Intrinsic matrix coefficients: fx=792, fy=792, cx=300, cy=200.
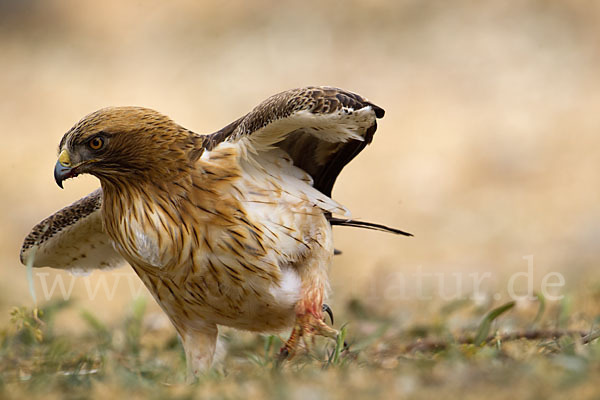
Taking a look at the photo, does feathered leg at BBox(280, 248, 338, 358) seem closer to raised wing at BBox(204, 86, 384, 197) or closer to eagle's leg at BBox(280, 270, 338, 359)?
eagle's leg at BBox(280, 270, 338, 359)

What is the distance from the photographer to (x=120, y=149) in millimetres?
4336

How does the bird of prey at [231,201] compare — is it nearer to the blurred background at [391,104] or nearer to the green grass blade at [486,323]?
the green grass blade at [486,323]

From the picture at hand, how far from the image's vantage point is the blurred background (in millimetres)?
10781

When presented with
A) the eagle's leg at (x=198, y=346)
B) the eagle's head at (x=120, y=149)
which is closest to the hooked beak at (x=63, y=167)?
the eagle's head at (x=120, y=149)

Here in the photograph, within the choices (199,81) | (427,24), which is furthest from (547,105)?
(199,81)

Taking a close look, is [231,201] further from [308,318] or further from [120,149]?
[308,318]

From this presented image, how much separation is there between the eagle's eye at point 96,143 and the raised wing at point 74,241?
0.81 metres

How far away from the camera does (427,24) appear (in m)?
18.5

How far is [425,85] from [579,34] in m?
3.69

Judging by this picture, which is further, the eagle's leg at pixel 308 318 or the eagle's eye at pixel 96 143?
the eagle's leg at pixel 308 318

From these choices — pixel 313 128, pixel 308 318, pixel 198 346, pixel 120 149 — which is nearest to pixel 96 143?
pixel 120 149

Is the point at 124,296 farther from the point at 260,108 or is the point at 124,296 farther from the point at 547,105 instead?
the point at 547,105

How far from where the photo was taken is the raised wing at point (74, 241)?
522 centimetres

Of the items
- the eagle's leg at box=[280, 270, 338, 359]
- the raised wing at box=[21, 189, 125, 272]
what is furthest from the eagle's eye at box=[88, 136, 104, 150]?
the eagle's leg at box=[280, 270, 338, 359]
